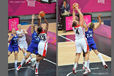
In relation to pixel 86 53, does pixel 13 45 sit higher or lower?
higher

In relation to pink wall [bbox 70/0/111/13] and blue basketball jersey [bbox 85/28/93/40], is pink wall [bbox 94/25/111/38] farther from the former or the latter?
pink wall [bbox 70/0/111/13]

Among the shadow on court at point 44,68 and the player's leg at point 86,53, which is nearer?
the player's leg at point 86,53

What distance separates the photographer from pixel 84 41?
14.3m

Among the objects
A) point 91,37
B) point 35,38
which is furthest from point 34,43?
point 91,37

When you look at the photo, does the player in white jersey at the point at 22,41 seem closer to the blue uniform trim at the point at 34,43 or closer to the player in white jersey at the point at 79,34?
the blue uniform trim at the point at 34,43

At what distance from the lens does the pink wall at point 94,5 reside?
47.4ft

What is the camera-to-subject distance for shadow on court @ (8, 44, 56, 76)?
14.5 meters

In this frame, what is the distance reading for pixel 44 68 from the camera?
47.9 feet

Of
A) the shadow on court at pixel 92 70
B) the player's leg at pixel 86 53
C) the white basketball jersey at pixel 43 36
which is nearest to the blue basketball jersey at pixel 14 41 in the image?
the white basketball jersey at pixel 43 36

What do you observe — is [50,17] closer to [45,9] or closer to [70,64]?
[45,9]

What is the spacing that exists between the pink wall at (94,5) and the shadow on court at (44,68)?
1454 millimetres

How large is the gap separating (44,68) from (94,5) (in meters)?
2.37

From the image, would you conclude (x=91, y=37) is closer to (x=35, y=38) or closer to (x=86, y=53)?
(x=86, y=53)

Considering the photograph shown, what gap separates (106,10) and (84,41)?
117 centimetres
